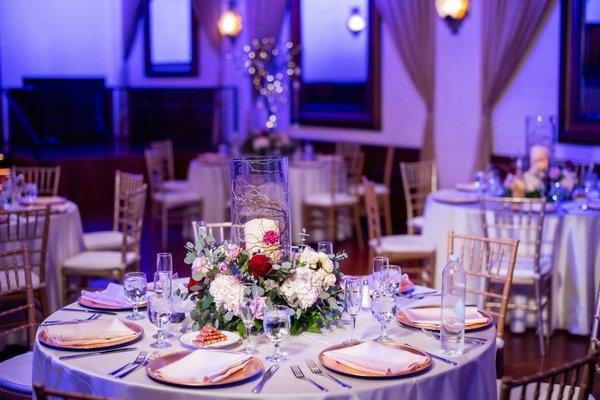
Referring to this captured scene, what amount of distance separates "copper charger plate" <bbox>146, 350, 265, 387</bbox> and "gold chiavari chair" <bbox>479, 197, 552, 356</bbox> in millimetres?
3047

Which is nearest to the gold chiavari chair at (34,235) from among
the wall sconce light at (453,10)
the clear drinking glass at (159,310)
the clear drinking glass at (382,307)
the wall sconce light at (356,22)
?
the clear drinking glass at (159,310)

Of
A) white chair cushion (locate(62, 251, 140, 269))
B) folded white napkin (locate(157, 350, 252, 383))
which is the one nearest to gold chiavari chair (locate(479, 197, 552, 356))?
white chair cushion (locate(62, 251, 140, 269))

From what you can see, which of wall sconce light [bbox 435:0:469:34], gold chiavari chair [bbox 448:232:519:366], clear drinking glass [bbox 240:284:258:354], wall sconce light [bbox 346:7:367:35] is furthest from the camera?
wall sconce light [bbox 346:7:367:35]

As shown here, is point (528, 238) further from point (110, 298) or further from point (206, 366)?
point (206, 366)

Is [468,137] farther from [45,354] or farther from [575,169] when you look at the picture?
[45,354]

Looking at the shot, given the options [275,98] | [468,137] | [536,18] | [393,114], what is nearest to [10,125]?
[275,98]

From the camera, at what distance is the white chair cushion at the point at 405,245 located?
6.40m

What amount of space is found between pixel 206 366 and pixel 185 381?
0.12 meters

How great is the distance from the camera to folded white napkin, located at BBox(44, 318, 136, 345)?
3.08 m

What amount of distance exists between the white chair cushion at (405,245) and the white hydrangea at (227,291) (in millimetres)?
3396

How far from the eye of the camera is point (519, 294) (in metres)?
6.03

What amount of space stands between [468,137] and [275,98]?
322 centimetres

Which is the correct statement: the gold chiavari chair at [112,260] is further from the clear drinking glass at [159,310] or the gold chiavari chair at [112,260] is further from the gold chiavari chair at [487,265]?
the clear drinking glass at [159,310]

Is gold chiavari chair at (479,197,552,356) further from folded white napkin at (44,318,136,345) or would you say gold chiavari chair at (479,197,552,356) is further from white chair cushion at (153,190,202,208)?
white chair cushion at (153,190,202,208)
